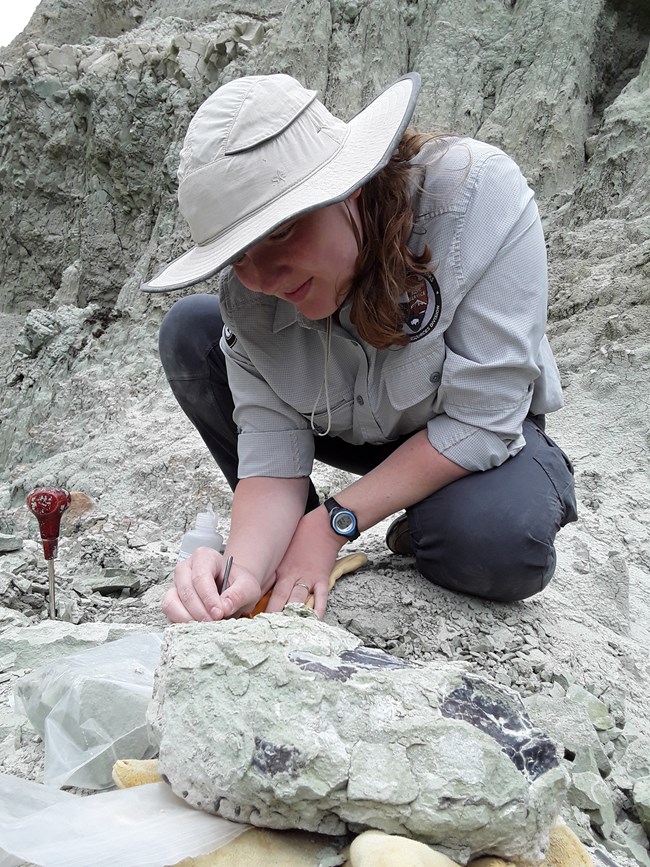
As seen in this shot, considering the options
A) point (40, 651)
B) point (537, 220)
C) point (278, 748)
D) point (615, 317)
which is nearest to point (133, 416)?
point (615, 317)

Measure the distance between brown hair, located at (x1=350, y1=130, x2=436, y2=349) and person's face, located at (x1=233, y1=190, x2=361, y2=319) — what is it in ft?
0.11

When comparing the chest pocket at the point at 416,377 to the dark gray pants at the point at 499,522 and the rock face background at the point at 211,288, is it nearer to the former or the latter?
the dark gray pants at the point at 499,522

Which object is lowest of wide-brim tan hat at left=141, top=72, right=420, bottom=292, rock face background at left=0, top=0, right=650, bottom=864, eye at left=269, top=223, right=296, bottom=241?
rock face background at left=0, top=0, right=650, bottom=864

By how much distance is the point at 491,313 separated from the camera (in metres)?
1.58

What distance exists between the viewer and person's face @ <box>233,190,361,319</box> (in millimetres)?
1365

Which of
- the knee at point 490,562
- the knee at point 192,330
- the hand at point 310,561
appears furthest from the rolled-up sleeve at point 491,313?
the knee at point 192,330

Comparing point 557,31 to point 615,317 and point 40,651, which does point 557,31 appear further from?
point 40,651

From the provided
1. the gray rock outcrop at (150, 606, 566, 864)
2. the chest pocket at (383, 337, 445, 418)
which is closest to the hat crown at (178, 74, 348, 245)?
the chest pocket at (383, 337, 445, 418)

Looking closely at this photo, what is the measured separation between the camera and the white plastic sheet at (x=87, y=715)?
1226mm

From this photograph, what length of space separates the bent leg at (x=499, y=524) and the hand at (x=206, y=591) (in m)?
0.48

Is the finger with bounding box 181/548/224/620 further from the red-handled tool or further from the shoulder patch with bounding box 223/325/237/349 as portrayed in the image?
the red-handled tool

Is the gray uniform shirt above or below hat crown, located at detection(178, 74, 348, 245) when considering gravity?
below

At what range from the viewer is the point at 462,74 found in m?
6.59

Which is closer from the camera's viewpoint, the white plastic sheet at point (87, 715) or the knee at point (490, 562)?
the white plastic sheet at point (87, 715)
